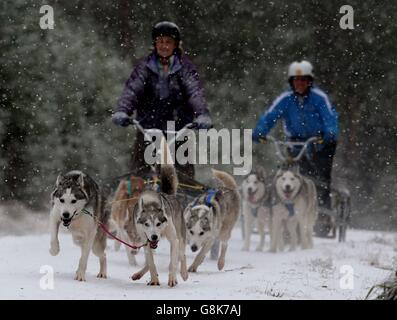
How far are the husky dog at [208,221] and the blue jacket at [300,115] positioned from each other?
292cm

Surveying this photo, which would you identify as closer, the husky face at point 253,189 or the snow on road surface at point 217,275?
the snow on road surface at point 217,275

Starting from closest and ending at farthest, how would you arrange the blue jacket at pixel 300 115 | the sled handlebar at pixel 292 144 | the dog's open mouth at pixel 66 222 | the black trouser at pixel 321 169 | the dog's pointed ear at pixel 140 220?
the dog's open mouth at pixel 66 222, the dog's pointed ear at pixel 140 220, the sled handlebar at pixel 292 144, the blue jacket at pixel 300 115, the black trouser at pixel 321 169

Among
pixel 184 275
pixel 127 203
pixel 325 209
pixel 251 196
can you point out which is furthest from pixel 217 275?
pixel 325 209

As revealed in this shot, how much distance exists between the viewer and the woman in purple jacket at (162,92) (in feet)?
30.6

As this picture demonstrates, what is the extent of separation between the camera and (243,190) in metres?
12.1

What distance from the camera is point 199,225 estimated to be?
27.6 ft

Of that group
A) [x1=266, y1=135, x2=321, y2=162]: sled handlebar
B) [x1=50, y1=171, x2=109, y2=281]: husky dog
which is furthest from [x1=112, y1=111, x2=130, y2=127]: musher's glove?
[x1=266, y1=135, x2=321, y2=162]: sled handlebar

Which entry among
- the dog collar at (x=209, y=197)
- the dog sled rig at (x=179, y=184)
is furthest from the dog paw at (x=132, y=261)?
the dog collar at (x=209, y=197)

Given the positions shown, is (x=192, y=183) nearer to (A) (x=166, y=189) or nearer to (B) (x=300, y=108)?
(A) (x=166, y=189)

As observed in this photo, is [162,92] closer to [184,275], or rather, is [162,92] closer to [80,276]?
[184,275]

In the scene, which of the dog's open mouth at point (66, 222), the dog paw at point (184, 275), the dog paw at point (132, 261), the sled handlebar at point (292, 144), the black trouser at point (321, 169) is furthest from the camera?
the black trouser at point (321, 169)

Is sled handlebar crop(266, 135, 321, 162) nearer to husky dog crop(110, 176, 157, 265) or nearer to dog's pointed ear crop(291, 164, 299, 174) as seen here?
dog's pointed ear crop(291, 164, 299, 174)

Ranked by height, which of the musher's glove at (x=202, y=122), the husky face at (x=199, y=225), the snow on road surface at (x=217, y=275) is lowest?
the snow on road surface at (x=217, y=275)

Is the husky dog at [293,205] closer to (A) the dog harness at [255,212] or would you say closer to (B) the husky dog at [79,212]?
(A) the dog harness at [255,212]
